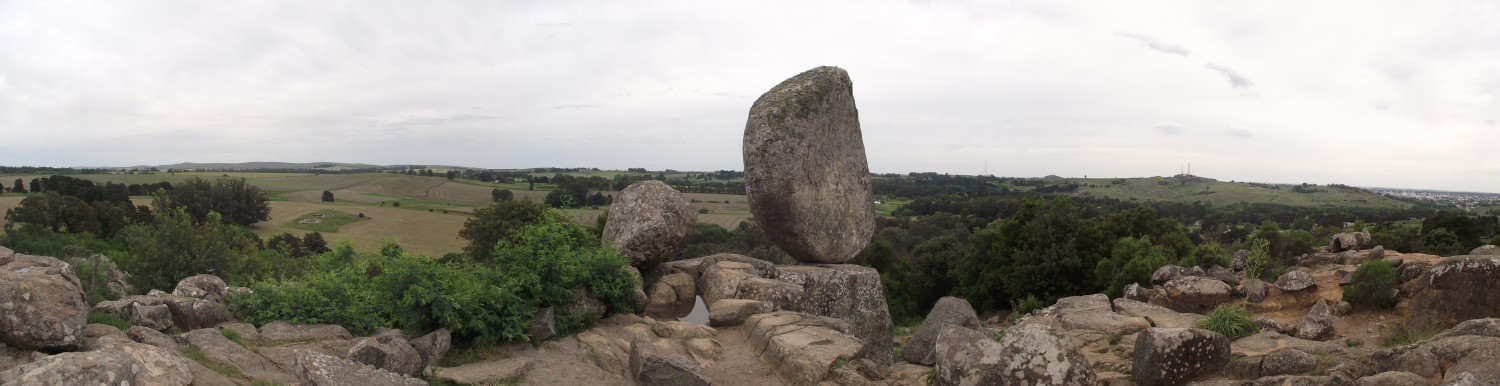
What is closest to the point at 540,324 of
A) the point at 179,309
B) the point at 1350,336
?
the point at 179,309

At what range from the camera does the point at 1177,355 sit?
705 cm

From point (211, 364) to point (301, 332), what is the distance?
2.37 meters

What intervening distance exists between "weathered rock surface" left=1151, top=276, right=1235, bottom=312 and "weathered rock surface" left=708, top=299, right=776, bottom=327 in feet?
23.2

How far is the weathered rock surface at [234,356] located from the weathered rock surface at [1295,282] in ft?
47.6

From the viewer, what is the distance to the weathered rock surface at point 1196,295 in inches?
490

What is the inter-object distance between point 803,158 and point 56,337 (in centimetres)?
1061

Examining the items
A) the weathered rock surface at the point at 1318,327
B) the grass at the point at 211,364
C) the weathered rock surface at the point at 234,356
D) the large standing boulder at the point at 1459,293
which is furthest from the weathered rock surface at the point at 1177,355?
the grass at the point at 211,364

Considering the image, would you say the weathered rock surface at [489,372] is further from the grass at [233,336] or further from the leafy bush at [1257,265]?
the leafy bush at [1257,265]

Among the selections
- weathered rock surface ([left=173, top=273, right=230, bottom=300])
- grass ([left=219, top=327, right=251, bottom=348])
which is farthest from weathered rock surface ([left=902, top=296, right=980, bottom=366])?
weathered rock surface ([left=173, top=273, right=230, bottom=300])

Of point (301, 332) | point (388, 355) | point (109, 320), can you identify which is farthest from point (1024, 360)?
point (109, 320)

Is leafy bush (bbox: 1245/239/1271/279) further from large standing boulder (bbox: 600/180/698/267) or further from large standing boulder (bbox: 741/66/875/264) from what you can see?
large standing boulder (bbox: 600/180/698/267)

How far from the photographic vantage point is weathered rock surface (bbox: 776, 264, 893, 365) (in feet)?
46.1

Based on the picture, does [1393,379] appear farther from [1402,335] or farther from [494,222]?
[494,222]

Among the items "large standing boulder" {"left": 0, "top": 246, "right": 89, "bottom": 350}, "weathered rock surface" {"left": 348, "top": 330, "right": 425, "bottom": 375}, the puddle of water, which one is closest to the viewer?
"large standing boulder" {"left": 0, "top": 246, "right": 89, "bottom": 350}
